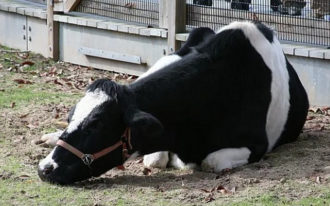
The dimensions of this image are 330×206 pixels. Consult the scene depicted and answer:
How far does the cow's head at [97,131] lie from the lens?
6.37 m

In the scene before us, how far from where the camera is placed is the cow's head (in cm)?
637

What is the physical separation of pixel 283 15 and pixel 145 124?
3.73 meters

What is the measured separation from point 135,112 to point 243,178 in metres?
0.97

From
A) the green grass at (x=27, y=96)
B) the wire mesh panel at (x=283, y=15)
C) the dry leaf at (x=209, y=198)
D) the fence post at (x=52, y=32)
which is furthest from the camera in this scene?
the fence post at (x=52, y=32)

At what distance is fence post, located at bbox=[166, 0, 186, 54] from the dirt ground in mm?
1911

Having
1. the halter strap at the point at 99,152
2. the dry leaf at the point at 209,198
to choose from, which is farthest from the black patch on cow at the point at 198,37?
the dry leaf at the point at 209,198

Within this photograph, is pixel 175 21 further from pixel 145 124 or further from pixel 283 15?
pixel 145 124

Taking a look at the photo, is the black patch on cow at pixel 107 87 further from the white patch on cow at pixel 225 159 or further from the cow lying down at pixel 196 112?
the white patch on cow at pixel 225 159

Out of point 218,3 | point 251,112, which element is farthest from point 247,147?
point 218,3

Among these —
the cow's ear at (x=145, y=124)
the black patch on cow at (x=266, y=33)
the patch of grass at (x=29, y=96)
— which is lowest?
the patch of grass at (x=29, y=96)

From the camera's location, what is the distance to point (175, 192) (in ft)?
20.2

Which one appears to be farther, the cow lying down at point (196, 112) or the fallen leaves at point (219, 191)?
the cow lying down at point (196, 112)

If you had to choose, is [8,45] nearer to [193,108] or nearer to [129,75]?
[129,75]

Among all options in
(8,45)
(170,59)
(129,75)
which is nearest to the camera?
(170,59)
